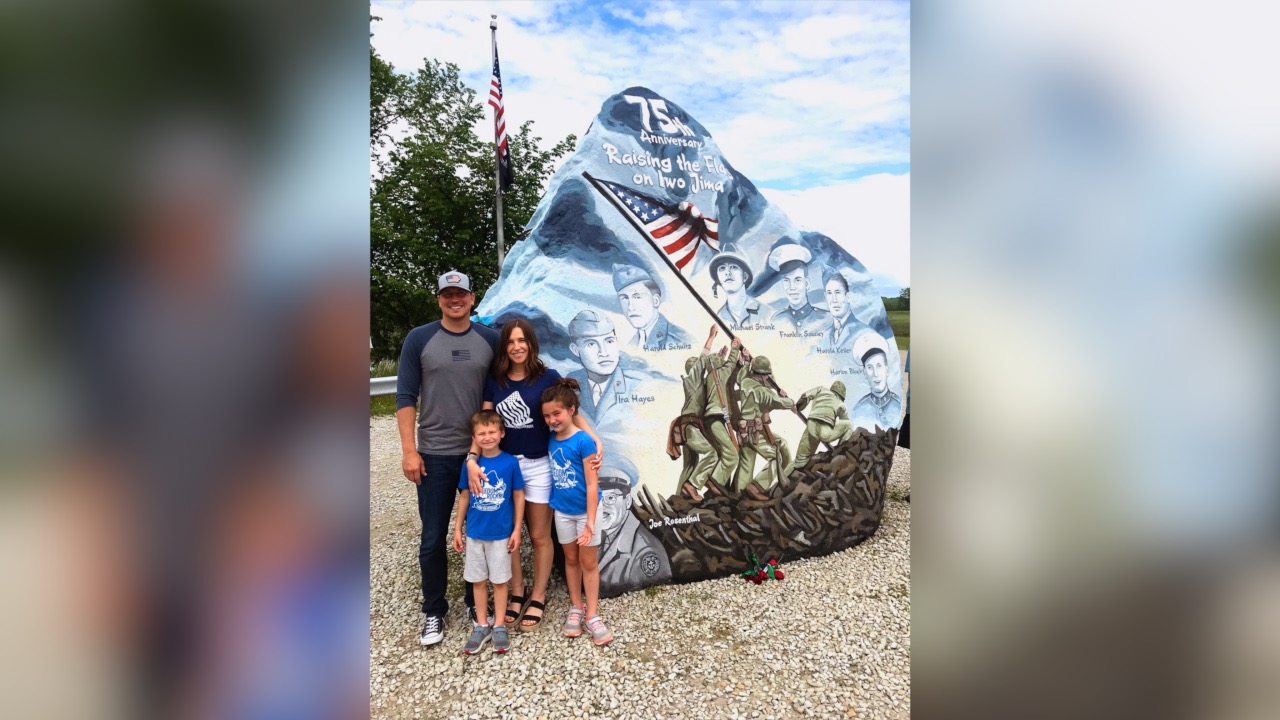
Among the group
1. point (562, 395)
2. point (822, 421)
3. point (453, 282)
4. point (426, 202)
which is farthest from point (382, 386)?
point (822, 421)

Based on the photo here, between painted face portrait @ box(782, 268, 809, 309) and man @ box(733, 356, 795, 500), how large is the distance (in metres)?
0.58

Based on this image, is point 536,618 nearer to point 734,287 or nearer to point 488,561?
point 488,561

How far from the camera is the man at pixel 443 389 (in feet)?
10.6

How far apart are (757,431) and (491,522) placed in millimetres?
2158

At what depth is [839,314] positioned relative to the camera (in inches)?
185

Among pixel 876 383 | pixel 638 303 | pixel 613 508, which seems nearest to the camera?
pixel 613 508

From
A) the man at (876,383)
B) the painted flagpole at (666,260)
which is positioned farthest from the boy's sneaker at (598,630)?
the man at (876,383)

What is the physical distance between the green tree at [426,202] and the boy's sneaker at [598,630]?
11.6m
